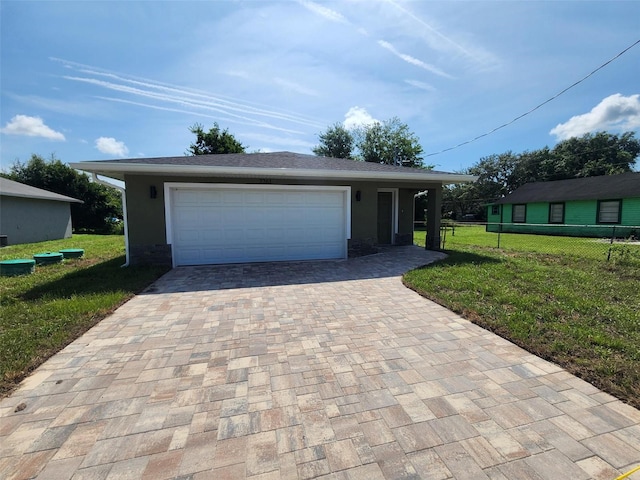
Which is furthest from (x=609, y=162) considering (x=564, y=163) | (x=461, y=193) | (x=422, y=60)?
(x=422, y=60)

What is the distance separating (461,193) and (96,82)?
34679 mm

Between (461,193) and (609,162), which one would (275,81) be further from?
(609,162)

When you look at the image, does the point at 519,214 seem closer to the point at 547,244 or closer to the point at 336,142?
the point at 547,244

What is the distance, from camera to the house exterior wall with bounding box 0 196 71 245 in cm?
1285

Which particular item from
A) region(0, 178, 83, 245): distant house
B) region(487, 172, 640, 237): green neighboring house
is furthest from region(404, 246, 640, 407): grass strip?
region(0, 178, 83, 245): distant house

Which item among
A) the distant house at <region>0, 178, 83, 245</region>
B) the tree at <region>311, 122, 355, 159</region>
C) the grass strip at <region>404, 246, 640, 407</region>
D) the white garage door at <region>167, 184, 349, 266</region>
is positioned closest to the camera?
the grass strip at <region>404, 246, 640, 407</region>

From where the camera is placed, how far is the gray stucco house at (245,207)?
22.9 feet

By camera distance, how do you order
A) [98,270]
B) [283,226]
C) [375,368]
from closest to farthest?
1. [375,368]
2. [98,270]
3. [283,226]

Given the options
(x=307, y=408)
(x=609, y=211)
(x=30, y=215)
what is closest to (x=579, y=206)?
(x=609, y=211)

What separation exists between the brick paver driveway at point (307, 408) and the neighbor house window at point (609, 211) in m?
18.5

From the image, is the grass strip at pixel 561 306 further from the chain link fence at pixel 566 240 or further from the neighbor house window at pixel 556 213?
the neighbor house window at pixel 556 213

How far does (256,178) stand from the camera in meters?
7.53

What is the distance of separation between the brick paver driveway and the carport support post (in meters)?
6.46

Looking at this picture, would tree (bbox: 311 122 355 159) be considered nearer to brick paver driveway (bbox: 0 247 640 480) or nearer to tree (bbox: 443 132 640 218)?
tree (bbox: 443 132 640 218)
